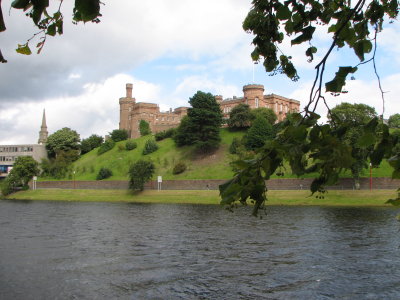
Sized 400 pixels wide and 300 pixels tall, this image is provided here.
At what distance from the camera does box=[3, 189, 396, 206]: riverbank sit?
44250mm

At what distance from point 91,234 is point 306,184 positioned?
34.4m

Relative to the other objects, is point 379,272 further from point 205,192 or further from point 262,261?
point 205,192

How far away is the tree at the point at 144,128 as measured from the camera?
378 feet

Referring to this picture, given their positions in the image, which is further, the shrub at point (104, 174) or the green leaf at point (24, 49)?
the shrub at point (104, 174)

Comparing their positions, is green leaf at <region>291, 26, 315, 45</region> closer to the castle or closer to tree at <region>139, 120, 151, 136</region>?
the castle

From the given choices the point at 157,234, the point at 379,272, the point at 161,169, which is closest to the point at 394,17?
the point at 379,272

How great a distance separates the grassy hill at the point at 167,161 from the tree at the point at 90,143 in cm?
794

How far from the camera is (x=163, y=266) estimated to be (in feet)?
51.4

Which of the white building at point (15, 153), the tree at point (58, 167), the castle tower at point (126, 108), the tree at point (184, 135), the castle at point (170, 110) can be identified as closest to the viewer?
the tree at point (184, 135)

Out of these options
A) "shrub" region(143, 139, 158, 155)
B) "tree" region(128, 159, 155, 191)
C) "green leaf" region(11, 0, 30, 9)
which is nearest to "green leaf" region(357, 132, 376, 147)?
"green leaf" region(11, 0, 30, 9)

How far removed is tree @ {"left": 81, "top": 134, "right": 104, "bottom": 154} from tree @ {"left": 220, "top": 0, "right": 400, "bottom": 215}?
106766 mm

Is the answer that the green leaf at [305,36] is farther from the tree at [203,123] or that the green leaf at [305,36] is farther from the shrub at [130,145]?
the shrub at [130,145]

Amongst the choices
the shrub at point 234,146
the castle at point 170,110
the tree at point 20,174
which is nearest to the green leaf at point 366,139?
the shrub at point 234,146

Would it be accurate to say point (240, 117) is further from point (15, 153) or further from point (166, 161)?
point (15, 153)
